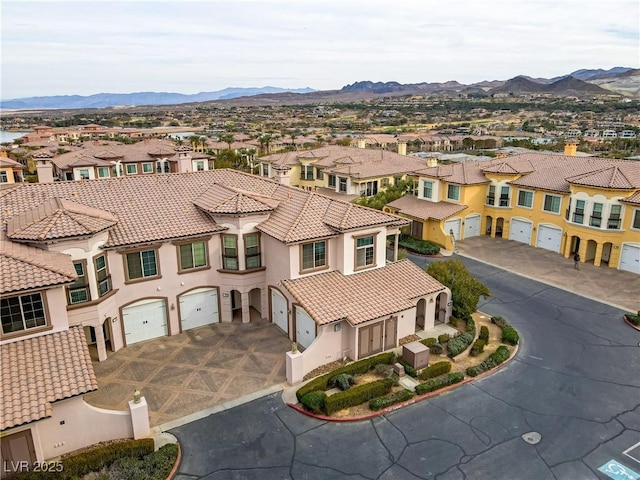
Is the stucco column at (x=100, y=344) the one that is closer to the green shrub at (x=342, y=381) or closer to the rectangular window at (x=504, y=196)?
the green shrub at (x=342, y=381)

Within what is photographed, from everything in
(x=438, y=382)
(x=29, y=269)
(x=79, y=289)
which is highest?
(x=29, y=269)

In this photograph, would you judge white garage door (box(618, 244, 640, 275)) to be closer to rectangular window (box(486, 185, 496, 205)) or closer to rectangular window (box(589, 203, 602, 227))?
rectangular window (box(589, 203, 602, 227))

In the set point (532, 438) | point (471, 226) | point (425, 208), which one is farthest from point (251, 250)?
point (471, 226)

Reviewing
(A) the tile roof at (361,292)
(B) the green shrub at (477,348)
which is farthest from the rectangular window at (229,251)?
(B) the green shrub at (477,348)

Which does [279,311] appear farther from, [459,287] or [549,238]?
[549,238]

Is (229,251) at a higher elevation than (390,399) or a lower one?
higher

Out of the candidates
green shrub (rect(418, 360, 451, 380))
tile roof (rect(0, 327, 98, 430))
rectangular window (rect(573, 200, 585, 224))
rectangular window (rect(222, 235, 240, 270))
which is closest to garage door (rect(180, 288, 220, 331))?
rectangular window (rect(222, 235, 240, 270))
